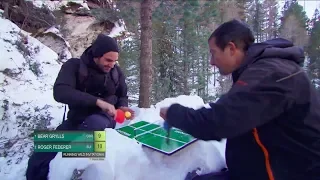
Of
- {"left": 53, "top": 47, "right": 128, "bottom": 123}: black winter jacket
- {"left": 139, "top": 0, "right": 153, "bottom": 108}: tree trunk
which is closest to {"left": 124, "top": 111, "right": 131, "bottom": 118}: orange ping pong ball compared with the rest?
{"left": 53, "top": 47, "right": 128, "bottom": 123}: black winter jacket

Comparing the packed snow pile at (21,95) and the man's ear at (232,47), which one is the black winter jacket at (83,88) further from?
the man's ear at (232,47)

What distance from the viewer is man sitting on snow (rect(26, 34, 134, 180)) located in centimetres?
280

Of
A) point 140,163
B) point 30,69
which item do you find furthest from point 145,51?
point 140,163

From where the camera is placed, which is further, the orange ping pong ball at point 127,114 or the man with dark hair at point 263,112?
the orange ping pong ball at point 127,114

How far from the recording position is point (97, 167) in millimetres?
2152

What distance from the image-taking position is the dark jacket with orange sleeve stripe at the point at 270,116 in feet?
4.64

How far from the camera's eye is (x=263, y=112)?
1.42 metres

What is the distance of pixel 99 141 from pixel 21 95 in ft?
14.5

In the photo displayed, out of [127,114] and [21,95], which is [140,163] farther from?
[21,95]
